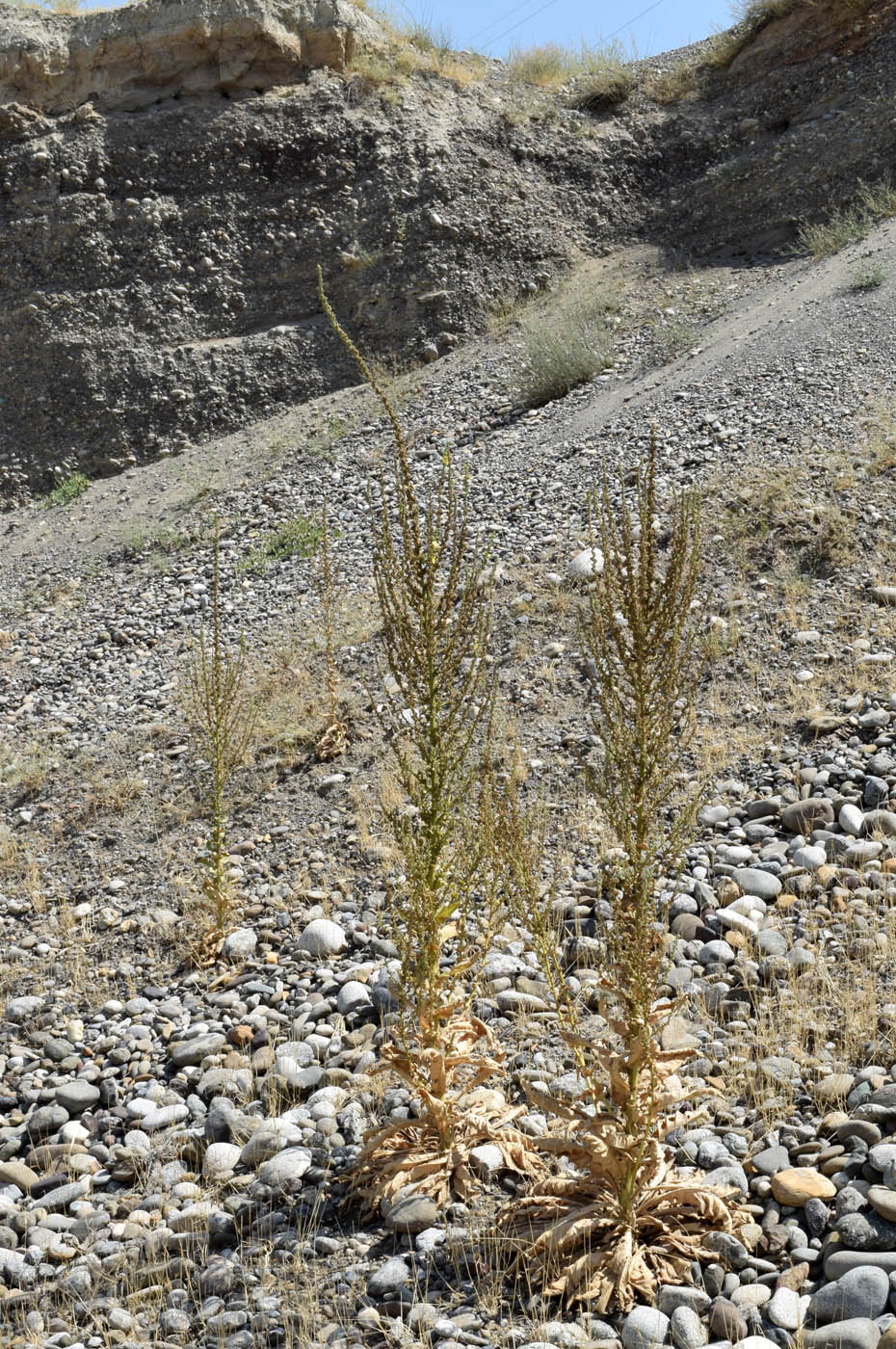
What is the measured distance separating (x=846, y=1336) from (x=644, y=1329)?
0.46m

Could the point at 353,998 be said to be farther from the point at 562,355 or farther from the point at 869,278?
the point at 869,278

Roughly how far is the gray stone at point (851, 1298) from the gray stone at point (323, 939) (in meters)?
2.70

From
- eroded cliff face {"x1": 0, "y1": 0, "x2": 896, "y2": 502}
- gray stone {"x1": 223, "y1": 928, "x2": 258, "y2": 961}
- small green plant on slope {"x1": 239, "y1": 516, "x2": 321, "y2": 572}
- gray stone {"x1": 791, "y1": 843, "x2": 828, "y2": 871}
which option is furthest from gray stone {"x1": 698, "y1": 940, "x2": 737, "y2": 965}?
eroded cliff face {"x1": 0, "y1": 0, "x2": 896, "y2": 502}

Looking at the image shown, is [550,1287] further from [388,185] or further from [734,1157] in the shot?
[388,185]

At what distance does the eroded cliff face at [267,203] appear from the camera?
1268 cm

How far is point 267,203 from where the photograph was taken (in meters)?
13.5

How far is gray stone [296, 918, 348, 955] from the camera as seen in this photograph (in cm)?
483

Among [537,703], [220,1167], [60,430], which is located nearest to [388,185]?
[60,430]

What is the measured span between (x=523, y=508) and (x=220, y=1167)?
5936mm

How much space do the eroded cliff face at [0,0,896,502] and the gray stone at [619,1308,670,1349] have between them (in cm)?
1147

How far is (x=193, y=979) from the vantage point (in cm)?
488

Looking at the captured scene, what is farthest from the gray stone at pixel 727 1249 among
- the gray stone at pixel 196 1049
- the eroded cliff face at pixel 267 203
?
the eroded cliff face at pixel 267 203

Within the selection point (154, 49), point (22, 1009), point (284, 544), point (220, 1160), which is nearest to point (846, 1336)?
point (220, 1160)

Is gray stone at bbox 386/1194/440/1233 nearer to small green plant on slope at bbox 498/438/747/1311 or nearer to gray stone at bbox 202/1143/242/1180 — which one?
small green plant on slope at bbox 498/438/747/1311
